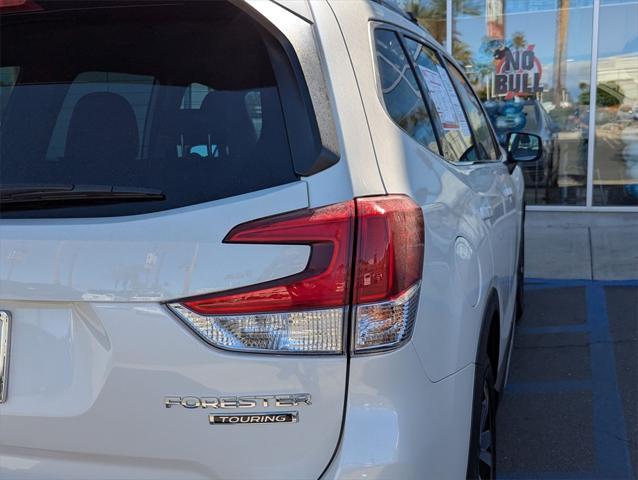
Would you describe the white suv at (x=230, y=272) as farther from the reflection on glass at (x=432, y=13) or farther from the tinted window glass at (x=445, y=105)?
the reflection on glass at (x=432, y=13)

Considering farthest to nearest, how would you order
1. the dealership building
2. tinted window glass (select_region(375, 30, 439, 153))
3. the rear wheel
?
the dealership building, the rear wheel, tinted window glass (select_region(375, 30, 439, 153))

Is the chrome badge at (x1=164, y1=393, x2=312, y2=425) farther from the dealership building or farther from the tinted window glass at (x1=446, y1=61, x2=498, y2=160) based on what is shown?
the dealership building

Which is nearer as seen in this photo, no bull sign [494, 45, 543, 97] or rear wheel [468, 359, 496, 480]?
rear wheel [468, 359, 496, 480]

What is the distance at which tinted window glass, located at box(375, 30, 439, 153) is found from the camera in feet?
6.26

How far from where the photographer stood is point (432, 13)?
9.35 m

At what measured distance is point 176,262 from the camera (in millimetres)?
1524

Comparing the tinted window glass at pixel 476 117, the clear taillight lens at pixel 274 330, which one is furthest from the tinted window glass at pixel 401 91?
the tinted window glass at pixel 476 117

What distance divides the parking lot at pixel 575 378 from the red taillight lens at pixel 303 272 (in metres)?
2.03

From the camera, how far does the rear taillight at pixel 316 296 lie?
5.02ft

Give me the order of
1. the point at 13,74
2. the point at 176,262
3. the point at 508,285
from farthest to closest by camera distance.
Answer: the point at 508,285 < the point at 13,74 < the point at 176,262

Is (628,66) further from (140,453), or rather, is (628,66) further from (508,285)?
(140,453)

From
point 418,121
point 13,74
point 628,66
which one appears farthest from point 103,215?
point 628,66

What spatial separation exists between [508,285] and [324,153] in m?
1.96

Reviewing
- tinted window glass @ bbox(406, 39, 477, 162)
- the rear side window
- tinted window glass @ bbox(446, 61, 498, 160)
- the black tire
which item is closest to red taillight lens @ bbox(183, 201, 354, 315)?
the black tire
